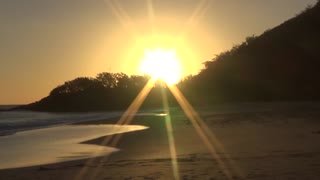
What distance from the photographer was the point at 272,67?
56.0 meters

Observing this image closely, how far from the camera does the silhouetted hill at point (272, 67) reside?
52.5 m

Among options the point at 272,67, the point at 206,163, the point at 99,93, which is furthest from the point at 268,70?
the point at 206,163

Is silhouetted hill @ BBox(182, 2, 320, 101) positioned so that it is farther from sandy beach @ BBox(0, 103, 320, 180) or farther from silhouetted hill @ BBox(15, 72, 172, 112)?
sandy beach @ BBox(0, 103, 320, 180)

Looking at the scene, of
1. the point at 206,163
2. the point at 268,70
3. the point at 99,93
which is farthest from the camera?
the point at 99,93

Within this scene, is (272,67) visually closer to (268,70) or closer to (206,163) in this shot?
(268,70)

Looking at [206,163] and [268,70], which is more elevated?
[268,70]

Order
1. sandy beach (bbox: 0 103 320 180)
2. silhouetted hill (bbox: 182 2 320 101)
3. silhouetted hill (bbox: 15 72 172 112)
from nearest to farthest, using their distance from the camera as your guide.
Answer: sandy beach (bbox: 0 103 320 180) < silhouetted hill (bbox: 182 2 320 101) < silhouetted hill (bbox: 15 72 172 112)

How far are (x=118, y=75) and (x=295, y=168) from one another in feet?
239

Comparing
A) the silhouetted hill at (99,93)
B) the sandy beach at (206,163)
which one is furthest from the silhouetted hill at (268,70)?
the sandy beach at (206,163)

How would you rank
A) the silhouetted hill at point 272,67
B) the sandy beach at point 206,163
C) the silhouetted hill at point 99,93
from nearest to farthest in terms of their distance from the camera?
the sandy beach at point 206,163 → the silhouetted hill at point 272,67 → the silhouetted hill at point 99,93

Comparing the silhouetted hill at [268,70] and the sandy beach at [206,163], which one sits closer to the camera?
the sandy beach at [206,163]

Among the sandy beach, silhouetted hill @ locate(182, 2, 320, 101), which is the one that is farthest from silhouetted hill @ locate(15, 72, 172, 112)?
the sandy beach

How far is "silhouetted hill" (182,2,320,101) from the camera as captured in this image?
172 ft

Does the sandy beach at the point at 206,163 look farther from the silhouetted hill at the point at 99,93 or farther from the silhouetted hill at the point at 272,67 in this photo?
the silhouetted hill at the point at 99,93
